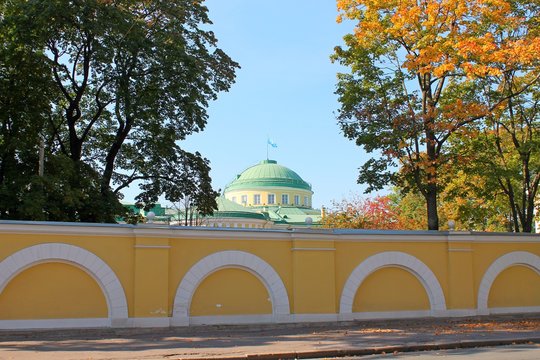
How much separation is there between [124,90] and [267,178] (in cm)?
7749

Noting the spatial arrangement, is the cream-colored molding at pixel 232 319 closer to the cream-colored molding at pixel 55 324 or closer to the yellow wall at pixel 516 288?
the cream-colored molding at pixel 55 324

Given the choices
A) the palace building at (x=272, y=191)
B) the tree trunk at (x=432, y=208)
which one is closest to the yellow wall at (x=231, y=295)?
the tree trunk at (x=432, y=208)

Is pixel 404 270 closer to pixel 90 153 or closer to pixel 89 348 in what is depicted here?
pixel 89 348

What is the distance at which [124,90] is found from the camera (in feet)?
74.6

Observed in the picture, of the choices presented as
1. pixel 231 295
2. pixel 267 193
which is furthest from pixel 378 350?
pixel 267 193

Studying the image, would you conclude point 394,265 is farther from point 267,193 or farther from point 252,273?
point 267,193

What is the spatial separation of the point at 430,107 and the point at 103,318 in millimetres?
13083

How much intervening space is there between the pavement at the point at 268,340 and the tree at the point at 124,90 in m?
7.92

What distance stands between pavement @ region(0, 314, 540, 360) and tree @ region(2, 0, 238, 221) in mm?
7917

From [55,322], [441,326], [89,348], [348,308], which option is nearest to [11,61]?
[55,322]

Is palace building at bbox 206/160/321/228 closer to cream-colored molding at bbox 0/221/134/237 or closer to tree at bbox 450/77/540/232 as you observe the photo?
tree at bbox 450/77/540/232

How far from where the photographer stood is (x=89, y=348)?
39.9 ft

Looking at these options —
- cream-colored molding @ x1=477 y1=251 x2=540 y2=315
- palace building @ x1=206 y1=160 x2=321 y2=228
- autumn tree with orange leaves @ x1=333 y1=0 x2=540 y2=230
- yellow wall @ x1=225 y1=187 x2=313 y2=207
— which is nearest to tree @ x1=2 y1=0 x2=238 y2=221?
autumn tree with orange leaves @ x1=333 y1=0 x2=540 y2=230

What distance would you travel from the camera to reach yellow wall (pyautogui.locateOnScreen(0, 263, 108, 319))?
45.0 feet
